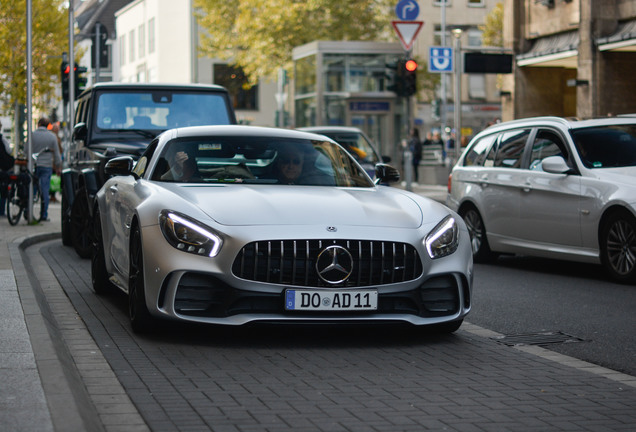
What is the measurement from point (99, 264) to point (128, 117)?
4.71m

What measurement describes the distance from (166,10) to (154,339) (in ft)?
219

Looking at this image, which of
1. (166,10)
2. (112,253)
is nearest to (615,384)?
(112,253)

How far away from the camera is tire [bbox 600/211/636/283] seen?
11062mm

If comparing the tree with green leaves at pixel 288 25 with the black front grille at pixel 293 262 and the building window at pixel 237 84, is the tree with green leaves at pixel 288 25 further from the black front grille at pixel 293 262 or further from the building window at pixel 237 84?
the black front grille at pixel 293 262

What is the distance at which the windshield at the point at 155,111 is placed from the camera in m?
14.3

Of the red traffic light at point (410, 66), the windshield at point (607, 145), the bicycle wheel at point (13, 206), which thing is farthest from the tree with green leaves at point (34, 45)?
the windshield at point (607, 145)

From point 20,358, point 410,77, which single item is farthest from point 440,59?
point 20,358

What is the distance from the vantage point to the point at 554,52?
31812 millimetres

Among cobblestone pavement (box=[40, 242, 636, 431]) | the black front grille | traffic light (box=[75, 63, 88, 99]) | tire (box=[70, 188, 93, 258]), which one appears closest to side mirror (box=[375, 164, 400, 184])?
cobblestone pavement (box=[40, 242, 636, 431])

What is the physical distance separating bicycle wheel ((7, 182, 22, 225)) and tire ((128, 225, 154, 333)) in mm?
12357

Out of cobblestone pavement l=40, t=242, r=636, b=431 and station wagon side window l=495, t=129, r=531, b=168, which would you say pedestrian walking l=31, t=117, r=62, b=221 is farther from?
cobblestone pavement l=40, t=242, r=636, b=431

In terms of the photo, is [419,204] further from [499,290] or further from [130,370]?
[499,290]

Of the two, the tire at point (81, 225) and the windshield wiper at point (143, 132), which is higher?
the windshield wiper at point (143, 132)

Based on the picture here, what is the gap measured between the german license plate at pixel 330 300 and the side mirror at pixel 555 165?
506 centimetres
